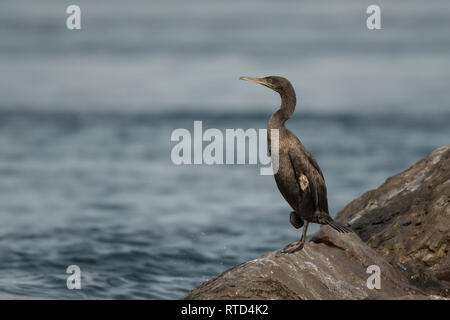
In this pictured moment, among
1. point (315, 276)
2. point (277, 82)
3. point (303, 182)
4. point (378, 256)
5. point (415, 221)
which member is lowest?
point (315, 276)

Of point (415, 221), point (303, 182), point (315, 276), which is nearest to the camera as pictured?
point (315, 276)

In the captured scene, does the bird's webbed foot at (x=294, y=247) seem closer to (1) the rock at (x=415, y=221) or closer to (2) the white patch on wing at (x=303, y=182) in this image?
(2) the white patch on wing at (x=303, y=182)

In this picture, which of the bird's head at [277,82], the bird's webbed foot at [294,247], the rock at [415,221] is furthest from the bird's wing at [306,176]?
the rock at [415,221]

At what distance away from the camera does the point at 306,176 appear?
7.53 meters

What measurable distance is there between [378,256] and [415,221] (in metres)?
0.79

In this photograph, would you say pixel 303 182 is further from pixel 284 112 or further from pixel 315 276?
pixel 315 276

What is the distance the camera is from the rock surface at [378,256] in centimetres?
674

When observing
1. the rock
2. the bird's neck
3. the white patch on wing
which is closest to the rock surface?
the rock

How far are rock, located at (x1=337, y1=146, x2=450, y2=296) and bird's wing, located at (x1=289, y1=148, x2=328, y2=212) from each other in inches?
38.6

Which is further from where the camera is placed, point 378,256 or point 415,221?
point 415,221

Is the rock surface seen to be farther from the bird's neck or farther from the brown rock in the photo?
the bird's neck

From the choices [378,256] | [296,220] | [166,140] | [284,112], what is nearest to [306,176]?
[296,220]

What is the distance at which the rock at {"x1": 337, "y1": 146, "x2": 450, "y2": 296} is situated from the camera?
7719 millimetres

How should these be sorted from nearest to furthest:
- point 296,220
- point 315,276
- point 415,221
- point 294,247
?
point 315,276 < point 294,247 < point 296,220 < point 415,221
